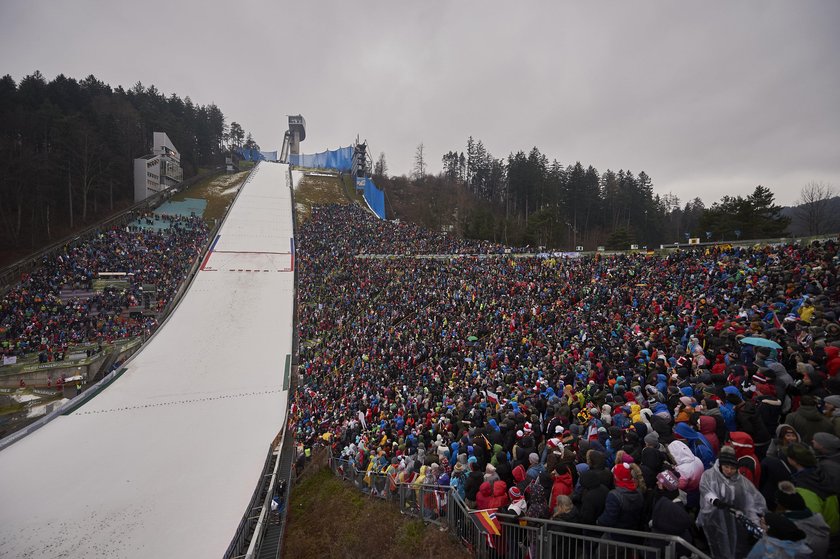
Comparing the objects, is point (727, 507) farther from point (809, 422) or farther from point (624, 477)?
point (809, 422)

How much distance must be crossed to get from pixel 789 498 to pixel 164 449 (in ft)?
46.3

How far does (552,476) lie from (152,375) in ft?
57.4

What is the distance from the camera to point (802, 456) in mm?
3084

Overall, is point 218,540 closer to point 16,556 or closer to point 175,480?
point 175,480

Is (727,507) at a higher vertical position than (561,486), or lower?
higher

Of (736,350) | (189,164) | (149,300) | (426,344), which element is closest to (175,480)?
(426,344)

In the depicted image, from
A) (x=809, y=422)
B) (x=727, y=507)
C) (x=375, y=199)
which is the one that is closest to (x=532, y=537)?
(x=727, y=507)

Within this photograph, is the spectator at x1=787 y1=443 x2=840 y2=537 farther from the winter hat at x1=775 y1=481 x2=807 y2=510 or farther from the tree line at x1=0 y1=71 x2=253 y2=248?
the tree line at x1=0 y1=71 x2=253 y2=248

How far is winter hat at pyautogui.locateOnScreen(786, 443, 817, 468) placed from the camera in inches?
121

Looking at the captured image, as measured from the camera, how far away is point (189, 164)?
5772 centimetres

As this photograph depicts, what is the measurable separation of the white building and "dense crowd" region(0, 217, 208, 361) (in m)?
14.5

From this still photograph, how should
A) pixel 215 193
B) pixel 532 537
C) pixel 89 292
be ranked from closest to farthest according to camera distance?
pixel 532 537 < pixel 89 292 < pixel 215 193

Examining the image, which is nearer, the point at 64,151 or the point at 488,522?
the point at 488,522

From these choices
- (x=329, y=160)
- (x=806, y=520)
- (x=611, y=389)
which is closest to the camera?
(x=806, y=520)
